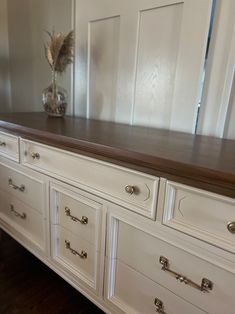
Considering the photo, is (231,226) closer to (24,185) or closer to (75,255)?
(75,255)

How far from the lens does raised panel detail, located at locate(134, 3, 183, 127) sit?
3.43 ft

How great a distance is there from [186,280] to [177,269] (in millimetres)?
37

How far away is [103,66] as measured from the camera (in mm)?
1353

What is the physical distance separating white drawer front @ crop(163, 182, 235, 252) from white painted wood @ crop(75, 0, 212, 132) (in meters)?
0.52

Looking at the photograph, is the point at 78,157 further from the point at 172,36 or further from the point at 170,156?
the point at 172,36

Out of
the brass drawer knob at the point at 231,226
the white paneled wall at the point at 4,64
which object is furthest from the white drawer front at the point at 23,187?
the white paneled wall at the point at 4,64

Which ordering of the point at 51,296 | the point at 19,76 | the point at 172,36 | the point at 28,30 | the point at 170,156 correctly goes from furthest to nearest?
the point at 19,76
the point at 28,30
the point at 51,296
the point at 172,36
the point at 170,156

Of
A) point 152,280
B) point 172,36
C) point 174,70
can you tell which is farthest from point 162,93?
point 152,280

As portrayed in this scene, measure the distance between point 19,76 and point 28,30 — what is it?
376mm

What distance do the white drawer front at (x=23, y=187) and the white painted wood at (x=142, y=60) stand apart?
0.59 m

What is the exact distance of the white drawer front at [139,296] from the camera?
712 mm

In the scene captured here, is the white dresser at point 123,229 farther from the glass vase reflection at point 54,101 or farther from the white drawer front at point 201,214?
the glass vase reflection at point 54,101

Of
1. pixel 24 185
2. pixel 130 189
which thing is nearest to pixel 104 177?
pixel 130 189

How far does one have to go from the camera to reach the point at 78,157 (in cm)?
85
